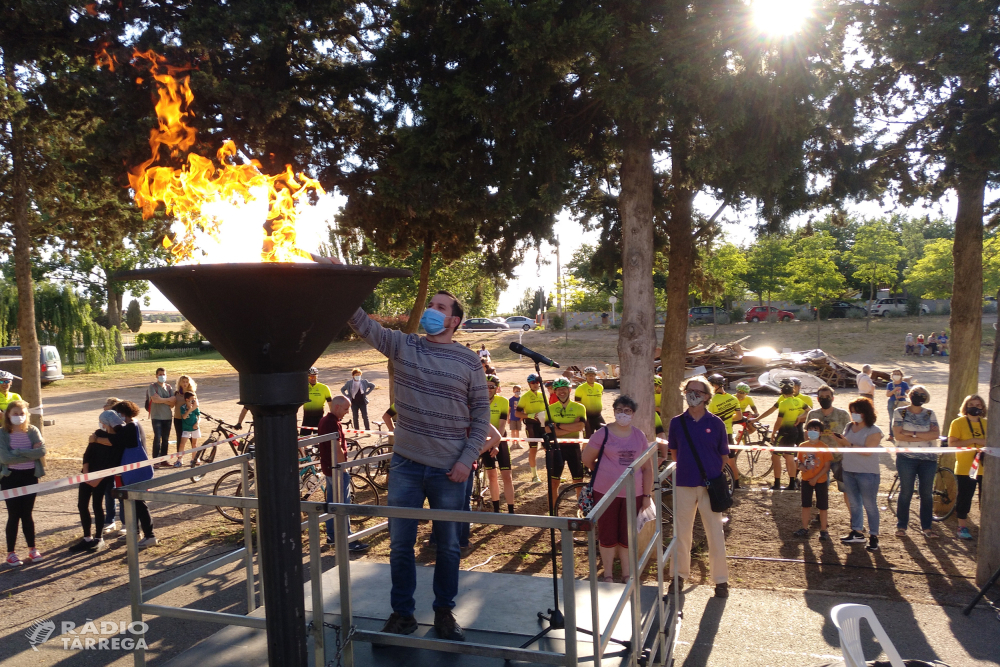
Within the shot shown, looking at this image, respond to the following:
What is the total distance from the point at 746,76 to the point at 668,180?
373 cm

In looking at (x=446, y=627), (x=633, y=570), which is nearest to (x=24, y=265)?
(x=446, y=627)

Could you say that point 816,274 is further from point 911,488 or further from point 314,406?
point 314,406

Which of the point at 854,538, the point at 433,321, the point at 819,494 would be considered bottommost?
the point at 854,538

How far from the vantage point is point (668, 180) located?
38.2 ft

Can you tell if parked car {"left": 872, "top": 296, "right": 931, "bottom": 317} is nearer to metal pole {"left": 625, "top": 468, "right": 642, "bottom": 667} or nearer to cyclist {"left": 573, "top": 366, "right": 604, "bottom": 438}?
cyclist {"left": 573, "top": 366, "right": 604, "bottom": 438}

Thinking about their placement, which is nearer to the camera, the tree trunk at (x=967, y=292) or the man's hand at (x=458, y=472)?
the man's hand at (x=458, y=472)

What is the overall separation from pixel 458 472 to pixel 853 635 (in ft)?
6.79

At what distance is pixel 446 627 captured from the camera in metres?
3.73

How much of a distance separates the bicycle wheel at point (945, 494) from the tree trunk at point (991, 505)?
280 cm

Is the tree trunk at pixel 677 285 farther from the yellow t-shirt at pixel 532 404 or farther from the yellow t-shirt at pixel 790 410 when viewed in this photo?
the yellow t-shirt at pixel 532 404

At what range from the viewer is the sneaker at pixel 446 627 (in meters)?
3.72

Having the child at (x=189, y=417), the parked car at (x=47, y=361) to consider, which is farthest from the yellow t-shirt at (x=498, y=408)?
the parked car at (x=47, y=361)

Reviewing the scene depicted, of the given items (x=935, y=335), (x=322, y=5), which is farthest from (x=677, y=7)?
(x=935, y=335)

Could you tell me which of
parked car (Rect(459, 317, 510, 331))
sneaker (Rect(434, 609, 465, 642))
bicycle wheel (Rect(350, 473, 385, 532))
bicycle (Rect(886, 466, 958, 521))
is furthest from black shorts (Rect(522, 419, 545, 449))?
parked car (Rect(459, 317, 510, 331))
